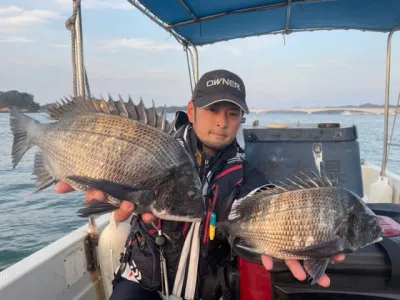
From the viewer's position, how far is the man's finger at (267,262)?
1.89 m

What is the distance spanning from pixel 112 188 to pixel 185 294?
118 cm

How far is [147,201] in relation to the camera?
5.93 ft

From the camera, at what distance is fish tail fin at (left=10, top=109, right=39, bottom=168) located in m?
2.16

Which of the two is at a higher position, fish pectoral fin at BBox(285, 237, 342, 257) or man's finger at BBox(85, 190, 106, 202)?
man's finger at BBox(85, 190, 106, 202)

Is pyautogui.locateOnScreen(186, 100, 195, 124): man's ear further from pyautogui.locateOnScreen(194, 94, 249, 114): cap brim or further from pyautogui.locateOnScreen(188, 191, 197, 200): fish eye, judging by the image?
pyautogui.locateOnScreen(188, 191, 197, 200): fish eye

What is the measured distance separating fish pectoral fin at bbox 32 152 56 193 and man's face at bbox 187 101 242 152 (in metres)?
1.11

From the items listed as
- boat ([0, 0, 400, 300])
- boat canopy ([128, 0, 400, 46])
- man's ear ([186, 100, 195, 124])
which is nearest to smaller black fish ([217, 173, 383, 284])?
boat ([0, 0, 400, 300])

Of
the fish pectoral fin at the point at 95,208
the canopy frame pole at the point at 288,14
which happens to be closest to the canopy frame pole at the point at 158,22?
the canopy frame pole at the point at 288,14

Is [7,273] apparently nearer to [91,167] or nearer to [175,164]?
[91,167]

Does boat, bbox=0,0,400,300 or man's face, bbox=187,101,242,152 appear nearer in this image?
boat, bbox=0,0,400,300

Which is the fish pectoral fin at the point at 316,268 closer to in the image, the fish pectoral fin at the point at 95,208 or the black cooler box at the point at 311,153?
the fish pectoral fin at the point at 95,208

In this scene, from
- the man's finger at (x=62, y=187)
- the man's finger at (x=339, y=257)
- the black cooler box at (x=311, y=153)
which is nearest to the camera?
the man's finger at (x=339, y=257)

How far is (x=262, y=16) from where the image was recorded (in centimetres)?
453

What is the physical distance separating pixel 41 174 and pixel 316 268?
64.4 inches
